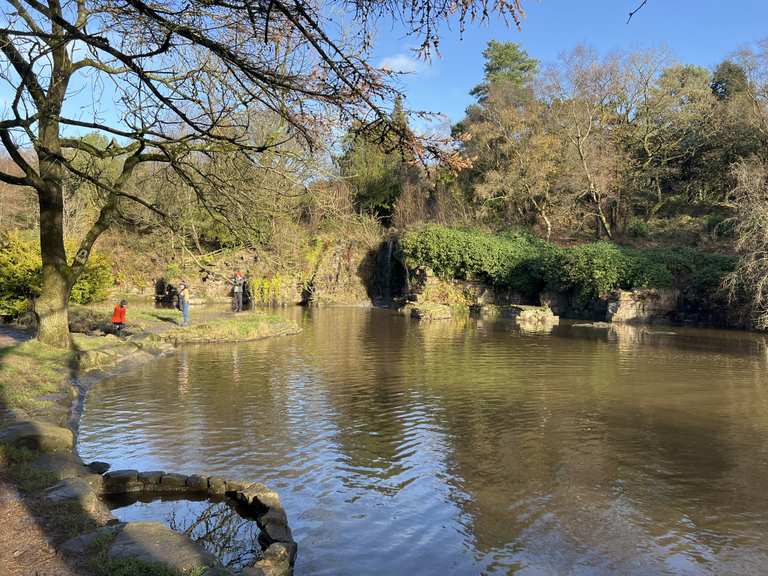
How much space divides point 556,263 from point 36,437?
25591mm

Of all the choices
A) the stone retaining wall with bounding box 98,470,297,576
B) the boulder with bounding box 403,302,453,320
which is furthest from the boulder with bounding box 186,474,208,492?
the boulder with bounding box 403,302,453,320

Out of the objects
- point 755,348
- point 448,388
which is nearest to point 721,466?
point 448,388

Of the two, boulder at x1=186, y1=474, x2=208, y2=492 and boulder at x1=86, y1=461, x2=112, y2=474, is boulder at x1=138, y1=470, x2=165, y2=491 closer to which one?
boulder at x1=186, y1=474, x2=208, y2=492

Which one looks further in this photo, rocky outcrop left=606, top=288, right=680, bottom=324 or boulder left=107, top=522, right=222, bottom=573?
rocky outcrop left=606, top=288, right=680, bottom=324

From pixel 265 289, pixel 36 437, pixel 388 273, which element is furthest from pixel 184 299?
pixel 388 273

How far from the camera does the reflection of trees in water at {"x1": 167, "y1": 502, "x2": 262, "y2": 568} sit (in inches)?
195

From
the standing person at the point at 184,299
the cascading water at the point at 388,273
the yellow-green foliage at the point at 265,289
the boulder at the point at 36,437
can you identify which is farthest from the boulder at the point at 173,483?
the cascading water at the point at 388,273

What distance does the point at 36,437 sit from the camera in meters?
6.48

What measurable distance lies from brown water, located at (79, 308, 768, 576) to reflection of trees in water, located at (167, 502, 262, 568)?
0.38 meters

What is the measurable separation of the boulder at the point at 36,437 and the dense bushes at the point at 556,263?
76.9 feet

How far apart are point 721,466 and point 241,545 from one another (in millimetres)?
5724

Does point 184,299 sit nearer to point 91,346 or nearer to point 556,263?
point 91,346

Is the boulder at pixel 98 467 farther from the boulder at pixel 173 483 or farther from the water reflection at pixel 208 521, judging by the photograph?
the boulder at pixel 173 483

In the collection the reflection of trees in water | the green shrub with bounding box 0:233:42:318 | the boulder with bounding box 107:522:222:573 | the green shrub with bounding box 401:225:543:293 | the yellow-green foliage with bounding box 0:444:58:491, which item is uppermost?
the green shrub with bounding box 401:225:543:293
